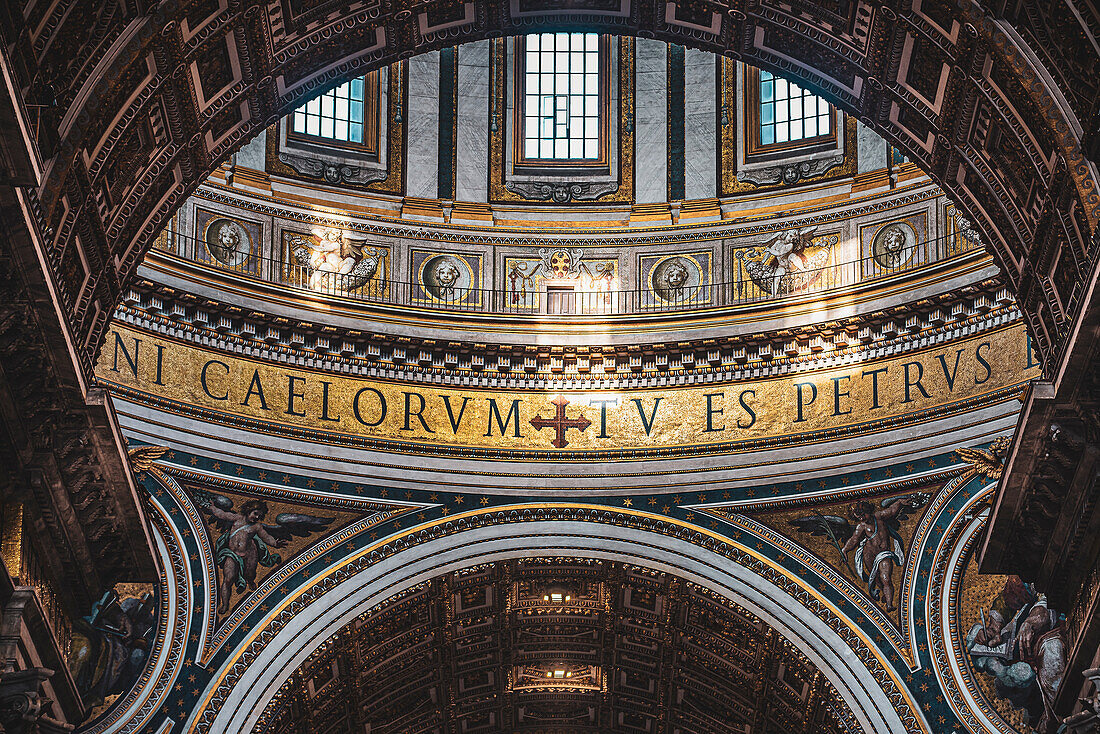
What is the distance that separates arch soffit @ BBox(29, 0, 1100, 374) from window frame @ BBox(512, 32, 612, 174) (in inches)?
580

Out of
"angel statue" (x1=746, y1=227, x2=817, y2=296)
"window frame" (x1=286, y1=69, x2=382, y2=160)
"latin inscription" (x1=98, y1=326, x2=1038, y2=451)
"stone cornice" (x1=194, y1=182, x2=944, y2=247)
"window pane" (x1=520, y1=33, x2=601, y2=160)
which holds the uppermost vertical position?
"window pane" (x1=520, y1=33, x2=601, y2=160)

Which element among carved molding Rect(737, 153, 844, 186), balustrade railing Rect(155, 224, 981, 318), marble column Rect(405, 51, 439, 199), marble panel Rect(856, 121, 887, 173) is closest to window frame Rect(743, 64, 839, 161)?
carved molding Rect(737, 153, 844, 186)

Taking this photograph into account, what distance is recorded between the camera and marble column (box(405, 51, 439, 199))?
3516 cm

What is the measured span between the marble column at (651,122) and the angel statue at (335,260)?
5.78m

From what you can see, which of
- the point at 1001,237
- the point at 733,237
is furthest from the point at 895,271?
the point at 1001,237

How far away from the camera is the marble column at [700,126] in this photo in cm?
3519

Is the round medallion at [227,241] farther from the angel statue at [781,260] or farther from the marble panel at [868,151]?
the marble panel at [868,151]

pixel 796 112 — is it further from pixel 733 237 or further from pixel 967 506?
pixel 967 506

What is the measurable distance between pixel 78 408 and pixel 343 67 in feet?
19.0

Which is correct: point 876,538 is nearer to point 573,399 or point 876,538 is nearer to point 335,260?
point 573,399

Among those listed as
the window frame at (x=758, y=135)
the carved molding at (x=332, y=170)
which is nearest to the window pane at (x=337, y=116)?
the carved molding at (x=332, y=170)

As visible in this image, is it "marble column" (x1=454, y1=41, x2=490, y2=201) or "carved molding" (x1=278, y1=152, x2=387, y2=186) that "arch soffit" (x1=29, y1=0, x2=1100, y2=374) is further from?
"marble column" (x1=454, y1=41, x2=490, y2=201)

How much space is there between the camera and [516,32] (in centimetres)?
2078

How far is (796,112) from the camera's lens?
115ft
